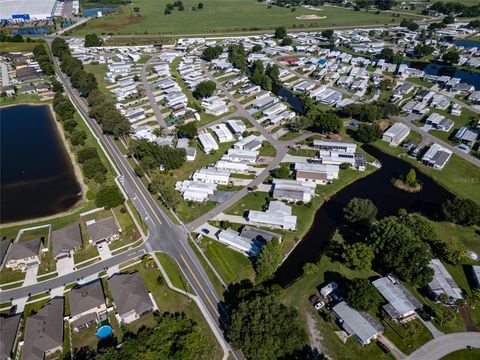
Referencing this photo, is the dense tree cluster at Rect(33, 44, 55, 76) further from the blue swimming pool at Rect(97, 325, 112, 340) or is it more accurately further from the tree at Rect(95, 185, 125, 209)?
the blue swimming pool at Rect(97, 325, 112, 340)

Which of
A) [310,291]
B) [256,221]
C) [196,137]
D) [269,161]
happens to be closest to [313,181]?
[269,161]

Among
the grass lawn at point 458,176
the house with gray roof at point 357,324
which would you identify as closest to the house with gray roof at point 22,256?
the house with gray roof at point 357,324

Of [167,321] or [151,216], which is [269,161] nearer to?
[151,216]

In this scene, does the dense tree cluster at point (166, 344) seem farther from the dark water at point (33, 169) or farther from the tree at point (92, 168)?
the tree at point (92, 168)

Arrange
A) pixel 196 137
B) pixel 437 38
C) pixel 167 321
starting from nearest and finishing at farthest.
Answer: pixel 167 321 → pixel 196 137 → pixel 437 38

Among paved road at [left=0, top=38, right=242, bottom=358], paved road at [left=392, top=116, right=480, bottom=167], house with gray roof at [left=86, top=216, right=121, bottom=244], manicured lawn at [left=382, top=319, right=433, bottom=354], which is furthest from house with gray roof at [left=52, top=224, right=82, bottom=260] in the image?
paved road at [left=392, top=116, right=480, bottom=167]

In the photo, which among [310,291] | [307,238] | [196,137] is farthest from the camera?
[196,137]
